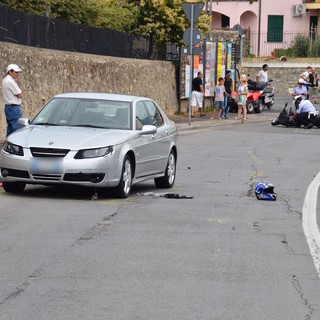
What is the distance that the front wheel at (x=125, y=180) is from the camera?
12.9 metres

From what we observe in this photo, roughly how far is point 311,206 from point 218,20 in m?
57.2

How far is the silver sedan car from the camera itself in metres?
12.5

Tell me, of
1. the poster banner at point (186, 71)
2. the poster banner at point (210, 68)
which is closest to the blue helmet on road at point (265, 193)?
the poster banner at point (186, 71)

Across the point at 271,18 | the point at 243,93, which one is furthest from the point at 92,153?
the point at 271,18

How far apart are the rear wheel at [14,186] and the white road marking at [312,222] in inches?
154

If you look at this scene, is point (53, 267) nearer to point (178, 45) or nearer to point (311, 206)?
point (311, 206)

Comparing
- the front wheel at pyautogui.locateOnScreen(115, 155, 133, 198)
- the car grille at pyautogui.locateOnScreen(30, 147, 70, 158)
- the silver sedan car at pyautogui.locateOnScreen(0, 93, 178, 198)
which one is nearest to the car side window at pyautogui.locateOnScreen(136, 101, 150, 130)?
the silver sedan car at pyautogui.locateOnScreen(0, 93, 178, 198)

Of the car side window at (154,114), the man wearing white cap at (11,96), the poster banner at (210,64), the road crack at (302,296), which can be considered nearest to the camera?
the road crack at (302,296)

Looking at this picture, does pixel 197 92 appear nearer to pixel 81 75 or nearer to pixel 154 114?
pixel 81 75

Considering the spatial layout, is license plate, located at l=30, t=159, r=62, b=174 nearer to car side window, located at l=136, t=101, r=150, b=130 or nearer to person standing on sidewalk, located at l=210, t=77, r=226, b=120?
car side window, located at l=136, t=101, r=150, b=130

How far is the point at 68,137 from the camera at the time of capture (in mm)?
12758

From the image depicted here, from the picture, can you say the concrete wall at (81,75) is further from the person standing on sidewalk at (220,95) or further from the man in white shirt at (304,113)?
the man in white shirt at (304,113)

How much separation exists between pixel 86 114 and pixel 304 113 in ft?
63.3

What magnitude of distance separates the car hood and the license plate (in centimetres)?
20
